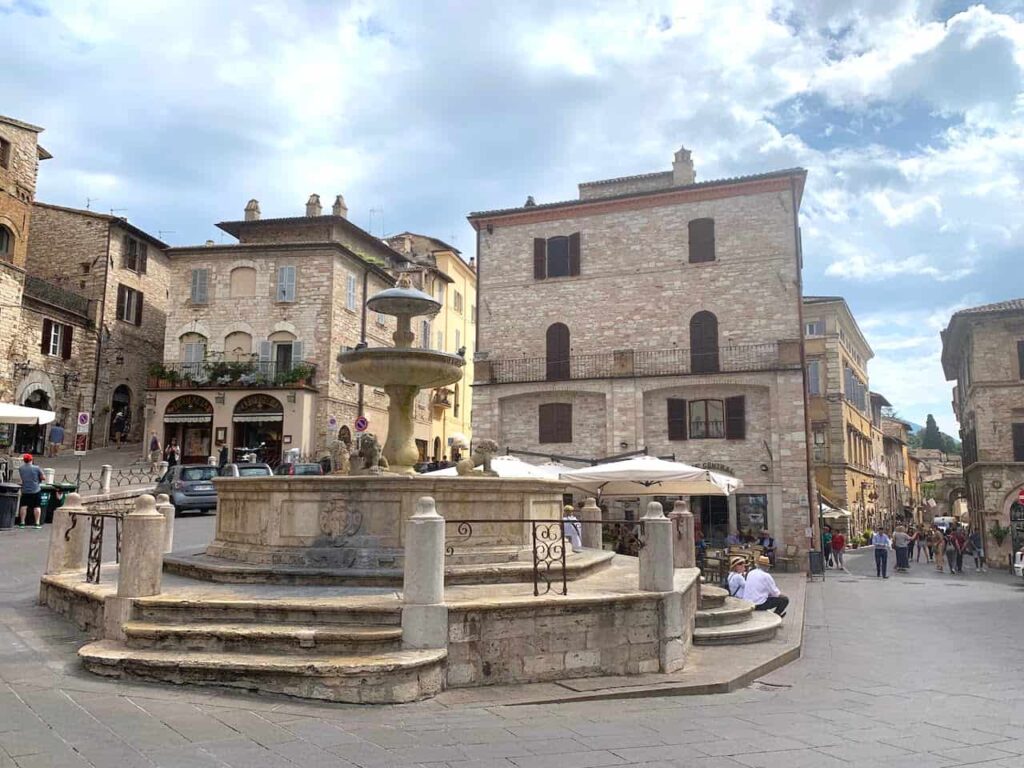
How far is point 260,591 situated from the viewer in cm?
769

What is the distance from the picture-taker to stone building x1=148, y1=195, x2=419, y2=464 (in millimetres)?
35312

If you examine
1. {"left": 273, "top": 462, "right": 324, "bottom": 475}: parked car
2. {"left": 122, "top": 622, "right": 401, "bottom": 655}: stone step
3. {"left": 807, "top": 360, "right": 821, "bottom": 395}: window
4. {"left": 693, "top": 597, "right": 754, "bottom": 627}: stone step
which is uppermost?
{"left": 807, "top": 360, "right": 821, "bottom": 395}: window

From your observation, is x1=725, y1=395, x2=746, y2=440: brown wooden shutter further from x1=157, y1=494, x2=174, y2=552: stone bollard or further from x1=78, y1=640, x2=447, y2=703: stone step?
x1=78, y1=640, x2=447, y2=703: stone step

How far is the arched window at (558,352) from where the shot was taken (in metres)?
29.6

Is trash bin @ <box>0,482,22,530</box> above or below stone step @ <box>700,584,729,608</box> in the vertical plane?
above

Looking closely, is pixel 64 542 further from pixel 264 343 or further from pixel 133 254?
pixel 133 254

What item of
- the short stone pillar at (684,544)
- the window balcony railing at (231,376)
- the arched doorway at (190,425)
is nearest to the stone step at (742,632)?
the short stone pillar at (684,544)

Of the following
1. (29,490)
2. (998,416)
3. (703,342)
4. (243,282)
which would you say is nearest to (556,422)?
(703,342)

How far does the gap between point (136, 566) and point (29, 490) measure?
12.8 meters

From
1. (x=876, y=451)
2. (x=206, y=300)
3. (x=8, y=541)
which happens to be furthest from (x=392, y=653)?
(x=876, y=451)

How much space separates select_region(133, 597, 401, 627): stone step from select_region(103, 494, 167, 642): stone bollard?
13 centimetres

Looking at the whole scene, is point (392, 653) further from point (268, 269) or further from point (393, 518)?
point (268, 269)

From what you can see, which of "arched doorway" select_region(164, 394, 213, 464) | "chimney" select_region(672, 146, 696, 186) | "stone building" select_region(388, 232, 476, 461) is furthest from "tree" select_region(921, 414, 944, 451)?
"arched doorway" select_region(164, 394, 213, 464)

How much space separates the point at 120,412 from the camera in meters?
37.8
